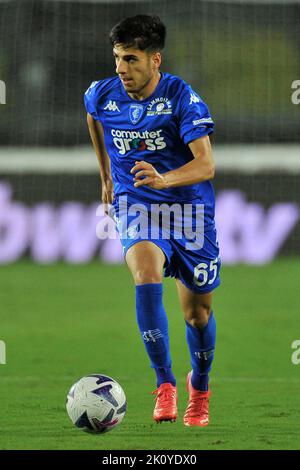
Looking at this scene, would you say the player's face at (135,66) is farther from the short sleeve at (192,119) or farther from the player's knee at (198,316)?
the player's knee at (198,316)

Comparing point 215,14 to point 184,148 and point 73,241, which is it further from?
point 184,148

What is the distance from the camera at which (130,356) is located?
29.2 ft

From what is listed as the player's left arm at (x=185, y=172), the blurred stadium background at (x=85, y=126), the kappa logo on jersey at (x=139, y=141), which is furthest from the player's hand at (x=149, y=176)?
the blurred stadium background at (x=85, y=126)

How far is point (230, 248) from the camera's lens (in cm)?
1505

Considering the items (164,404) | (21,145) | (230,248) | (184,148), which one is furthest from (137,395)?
(21,145)

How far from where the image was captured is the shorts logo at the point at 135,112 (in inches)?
235

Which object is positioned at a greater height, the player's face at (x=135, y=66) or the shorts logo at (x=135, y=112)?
the player's face at (x=135, y=66)

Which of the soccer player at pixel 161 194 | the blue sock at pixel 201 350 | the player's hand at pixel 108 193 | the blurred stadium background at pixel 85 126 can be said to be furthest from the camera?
the blurred stadium background at pixel 85 126

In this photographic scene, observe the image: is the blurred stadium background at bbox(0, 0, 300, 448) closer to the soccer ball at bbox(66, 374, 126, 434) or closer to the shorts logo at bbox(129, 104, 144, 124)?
the shorts logo at bbox(129, 104, 144, 124)

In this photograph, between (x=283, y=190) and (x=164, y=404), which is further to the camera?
(x=283, y=190)

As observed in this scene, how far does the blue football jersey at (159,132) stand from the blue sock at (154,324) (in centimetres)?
59

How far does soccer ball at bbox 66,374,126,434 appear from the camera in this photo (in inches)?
216
